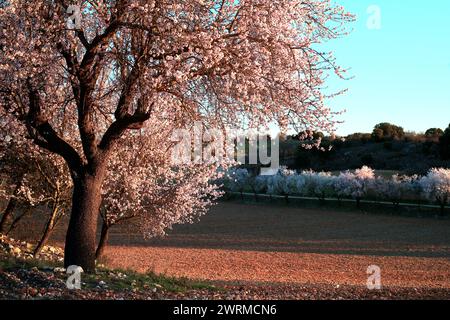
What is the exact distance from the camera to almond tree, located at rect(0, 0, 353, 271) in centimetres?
877

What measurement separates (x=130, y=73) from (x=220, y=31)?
1.66 m

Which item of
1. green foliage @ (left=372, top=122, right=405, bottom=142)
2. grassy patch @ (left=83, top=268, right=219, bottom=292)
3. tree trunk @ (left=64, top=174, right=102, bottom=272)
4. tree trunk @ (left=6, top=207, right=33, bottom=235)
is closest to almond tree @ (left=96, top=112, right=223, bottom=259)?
tree trunk @ (left=6, top=207, right=33, bottom=235)

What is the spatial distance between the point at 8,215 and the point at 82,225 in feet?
27.0

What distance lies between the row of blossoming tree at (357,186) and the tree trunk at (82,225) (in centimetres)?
1541

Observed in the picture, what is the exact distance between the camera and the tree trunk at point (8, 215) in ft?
52.3

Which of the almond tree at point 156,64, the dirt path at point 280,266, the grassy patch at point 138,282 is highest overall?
the almond tree at point 156,64

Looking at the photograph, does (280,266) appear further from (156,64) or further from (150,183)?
(156,64)

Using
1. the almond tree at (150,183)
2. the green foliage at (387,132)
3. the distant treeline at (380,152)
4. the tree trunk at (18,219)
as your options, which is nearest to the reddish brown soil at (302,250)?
the almond tree at (150,183)

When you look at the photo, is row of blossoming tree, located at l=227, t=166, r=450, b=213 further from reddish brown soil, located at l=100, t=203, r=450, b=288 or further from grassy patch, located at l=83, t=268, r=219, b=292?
grassy patch, located at l=83, t=268, r=219, b=292

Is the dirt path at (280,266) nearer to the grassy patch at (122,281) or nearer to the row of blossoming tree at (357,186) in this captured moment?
the grassy patch at (122,281)

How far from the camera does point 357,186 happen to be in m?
35.4

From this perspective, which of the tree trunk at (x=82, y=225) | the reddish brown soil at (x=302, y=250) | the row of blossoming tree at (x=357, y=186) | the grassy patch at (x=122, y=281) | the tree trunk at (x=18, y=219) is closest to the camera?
the grassy patch at (x=122, y=281)

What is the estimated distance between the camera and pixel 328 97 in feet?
31.3
